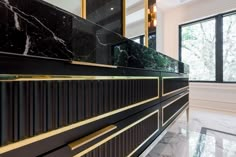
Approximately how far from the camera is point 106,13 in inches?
72.9

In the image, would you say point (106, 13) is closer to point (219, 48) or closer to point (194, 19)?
point (219, 48)

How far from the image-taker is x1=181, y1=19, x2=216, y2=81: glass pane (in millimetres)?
4637

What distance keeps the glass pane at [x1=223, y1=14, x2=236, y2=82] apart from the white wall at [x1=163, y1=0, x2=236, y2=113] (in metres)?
0.23

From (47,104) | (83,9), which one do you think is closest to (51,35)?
(47,104)

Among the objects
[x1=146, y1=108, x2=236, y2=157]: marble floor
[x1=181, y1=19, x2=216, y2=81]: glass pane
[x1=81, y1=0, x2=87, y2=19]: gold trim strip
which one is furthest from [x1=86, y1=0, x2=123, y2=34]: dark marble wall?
[x1=181, y1=19, x2=216, y2=81]: glass pane

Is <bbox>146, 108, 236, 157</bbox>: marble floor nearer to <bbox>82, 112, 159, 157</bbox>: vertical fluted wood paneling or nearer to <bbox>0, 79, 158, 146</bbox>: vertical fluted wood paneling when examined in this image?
<bbox>82, 112, 159, 157</bbox>: vertical fluted wood paneling

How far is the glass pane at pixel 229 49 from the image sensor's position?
4.22m

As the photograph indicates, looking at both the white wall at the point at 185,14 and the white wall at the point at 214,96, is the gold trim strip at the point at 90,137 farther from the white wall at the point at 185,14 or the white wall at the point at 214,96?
the white wall at the point at 185,14

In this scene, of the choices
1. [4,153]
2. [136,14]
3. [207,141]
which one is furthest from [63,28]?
[207,141]

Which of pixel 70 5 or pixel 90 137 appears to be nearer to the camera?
pixel 90 137

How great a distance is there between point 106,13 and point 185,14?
12.9 ft

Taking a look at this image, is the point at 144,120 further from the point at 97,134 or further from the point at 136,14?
the point at 136,14

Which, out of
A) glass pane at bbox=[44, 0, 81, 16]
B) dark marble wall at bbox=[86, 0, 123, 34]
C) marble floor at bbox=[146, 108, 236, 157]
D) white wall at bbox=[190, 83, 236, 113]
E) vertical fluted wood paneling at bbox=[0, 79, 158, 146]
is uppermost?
dark marble wall at bbox=[86, 0, 123, 34]

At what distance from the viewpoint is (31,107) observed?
536 millimetres
